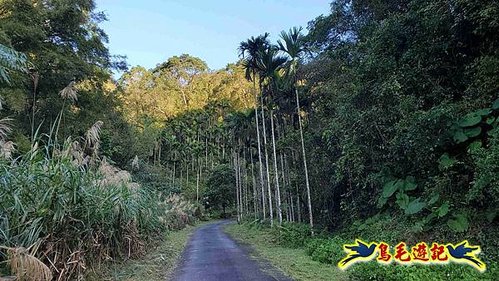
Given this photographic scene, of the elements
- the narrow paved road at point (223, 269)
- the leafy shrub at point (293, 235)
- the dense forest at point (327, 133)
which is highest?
the dense forest at point (327, 133)

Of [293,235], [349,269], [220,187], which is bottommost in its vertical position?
[349,269]

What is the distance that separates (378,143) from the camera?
9195 millimetres

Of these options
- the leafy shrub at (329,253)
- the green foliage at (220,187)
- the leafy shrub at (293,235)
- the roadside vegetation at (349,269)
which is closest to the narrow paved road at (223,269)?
the roadside vegetation at (349,269)

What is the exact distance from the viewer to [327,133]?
11.9m

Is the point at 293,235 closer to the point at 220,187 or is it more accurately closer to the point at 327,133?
the point at 327,133

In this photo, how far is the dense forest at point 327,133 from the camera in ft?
18.0

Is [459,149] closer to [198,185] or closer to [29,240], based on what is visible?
[29,240]

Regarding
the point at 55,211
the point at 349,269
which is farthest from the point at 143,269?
the point at 349,269

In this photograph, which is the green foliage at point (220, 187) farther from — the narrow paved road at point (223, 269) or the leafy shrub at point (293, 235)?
the narrow paved road at point (223, 269)

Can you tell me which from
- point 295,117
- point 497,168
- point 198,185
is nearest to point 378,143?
point 497,168

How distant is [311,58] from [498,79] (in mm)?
8972

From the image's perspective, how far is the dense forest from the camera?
548cm

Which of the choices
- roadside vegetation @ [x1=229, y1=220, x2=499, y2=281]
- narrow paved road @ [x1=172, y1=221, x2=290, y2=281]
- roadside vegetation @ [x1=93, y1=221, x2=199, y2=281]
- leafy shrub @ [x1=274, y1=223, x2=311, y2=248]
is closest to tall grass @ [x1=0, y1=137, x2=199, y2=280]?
roadside vegetation @ [x1=93, y1=221, x2=199, y2=281]

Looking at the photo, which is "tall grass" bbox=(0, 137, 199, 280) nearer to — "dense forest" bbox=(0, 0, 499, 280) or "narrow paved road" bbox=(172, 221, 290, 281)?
"dense forest" bbox=(0, 0, 499, 280)
